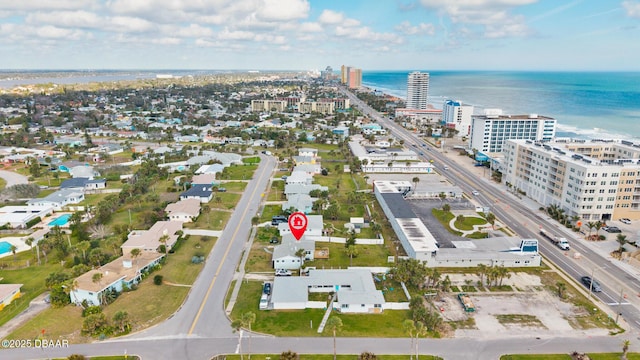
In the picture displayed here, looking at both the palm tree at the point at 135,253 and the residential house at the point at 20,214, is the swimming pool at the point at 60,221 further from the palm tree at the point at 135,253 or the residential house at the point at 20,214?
the palm tree at the point at 135,253

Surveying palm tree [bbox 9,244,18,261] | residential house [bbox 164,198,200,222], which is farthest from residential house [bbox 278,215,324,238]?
palm tree [bbox 9,244,18,261]

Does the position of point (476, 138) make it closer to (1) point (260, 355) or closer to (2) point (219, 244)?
(2) point (219, 244)

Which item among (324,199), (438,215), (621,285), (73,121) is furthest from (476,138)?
Result: (73,121)

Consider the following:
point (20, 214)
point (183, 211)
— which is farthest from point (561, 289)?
point (20, 214)

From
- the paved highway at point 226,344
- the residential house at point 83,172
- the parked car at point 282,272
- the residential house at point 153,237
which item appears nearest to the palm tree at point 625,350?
the paved highway at point 226,344

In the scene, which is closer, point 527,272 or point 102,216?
point 527,272

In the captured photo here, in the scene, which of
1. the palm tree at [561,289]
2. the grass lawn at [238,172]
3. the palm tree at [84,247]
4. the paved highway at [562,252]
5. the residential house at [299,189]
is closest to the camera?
the paved highway at [562,252]
